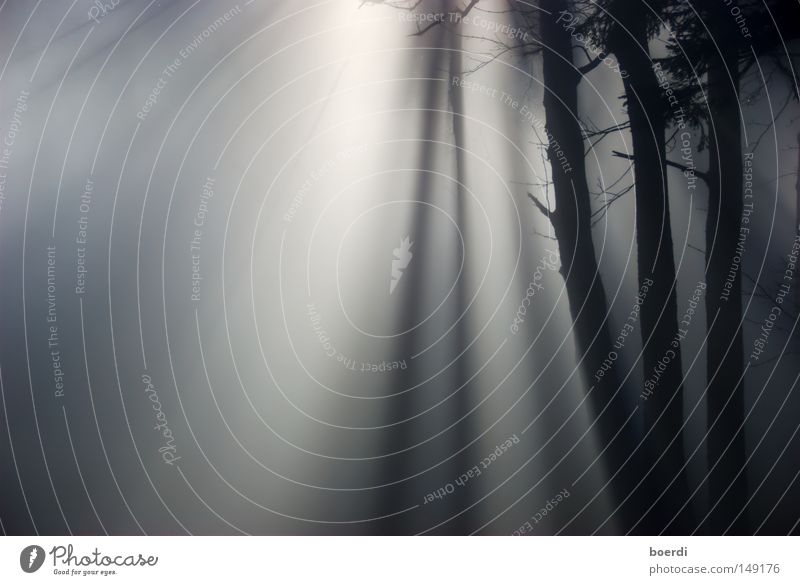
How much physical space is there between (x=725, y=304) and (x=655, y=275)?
0.12 meters

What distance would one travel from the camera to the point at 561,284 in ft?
3.29

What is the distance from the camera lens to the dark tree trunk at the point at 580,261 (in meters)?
1.00

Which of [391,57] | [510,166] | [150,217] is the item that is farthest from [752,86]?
[150,217]

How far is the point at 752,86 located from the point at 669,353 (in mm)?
443

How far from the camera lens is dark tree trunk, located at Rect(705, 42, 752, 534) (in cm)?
102

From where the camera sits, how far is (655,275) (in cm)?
101

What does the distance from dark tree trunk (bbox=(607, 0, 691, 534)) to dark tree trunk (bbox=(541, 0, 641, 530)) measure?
0.04 m

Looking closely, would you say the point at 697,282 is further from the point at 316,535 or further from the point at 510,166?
the point at 316,535
